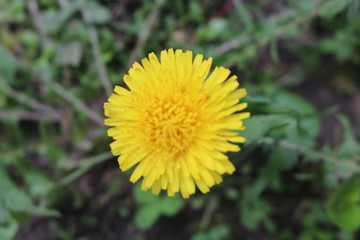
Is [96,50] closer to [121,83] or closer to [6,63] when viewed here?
[121,83]

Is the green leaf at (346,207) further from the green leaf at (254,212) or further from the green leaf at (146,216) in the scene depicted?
the green leaf at (146,216)

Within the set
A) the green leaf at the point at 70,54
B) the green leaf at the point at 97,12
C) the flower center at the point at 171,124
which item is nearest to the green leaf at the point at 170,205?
the flower center at the point at 171,124

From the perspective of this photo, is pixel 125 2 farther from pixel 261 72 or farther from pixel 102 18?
pixel 261 72

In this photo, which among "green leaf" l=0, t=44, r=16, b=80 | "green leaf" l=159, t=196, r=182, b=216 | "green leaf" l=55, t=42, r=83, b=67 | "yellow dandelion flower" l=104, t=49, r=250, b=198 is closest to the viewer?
"yellow dandelion flower" l=104, t=49, r=250, b=198

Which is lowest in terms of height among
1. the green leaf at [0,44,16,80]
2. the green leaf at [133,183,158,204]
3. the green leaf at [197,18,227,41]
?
the green leaf at [133,183,158,204]

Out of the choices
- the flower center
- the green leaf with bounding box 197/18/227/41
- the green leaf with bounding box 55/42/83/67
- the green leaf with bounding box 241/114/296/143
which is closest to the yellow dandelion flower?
the flower center

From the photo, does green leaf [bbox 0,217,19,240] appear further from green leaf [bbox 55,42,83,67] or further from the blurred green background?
green leaf [bbox 55,42,83,67]

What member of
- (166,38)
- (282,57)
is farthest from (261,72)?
(166,38)
